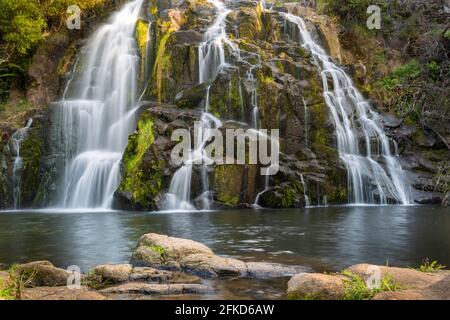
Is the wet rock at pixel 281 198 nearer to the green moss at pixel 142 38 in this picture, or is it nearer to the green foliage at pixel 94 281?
the green moss at pixel 142 38

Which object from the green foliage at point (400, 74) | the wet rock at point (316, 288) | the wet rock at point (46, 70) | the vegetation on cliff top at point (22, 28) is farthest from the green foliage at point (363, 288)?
the vegetation on cliff top at point (22, 28)

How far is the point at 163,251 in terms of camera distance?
9.16 meters

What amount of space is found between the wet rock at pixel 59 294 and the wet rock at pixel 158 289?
0.47m

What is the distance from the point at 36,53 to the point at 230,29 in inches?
440

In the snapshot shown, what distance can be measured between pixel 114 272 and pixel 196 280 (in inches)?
50.9

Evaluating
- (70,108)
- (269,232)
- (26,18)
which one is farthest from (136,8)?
(269,232)

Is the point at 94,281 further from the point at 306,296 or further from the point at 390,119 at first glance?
the point at 390,119

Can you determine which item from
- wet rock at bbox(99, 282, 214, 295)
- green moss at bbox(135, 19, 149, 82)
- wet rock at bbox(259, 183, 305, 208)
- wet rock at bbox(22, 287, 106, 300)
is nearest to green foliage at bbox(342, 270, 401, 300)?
wet rock at bbox(99, 282, 214, 295)

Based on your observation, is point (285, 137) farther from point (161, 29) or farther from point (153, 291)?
point (153, 291)

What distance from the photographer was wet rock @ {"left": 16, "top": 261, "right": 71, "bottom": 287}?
759cm

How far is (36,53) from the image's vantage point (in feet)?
94.8

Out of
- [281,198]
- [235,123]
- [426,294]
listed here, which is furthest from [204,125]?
[426,294]

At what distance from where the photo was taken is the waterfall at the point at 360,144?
2158 centimetres
